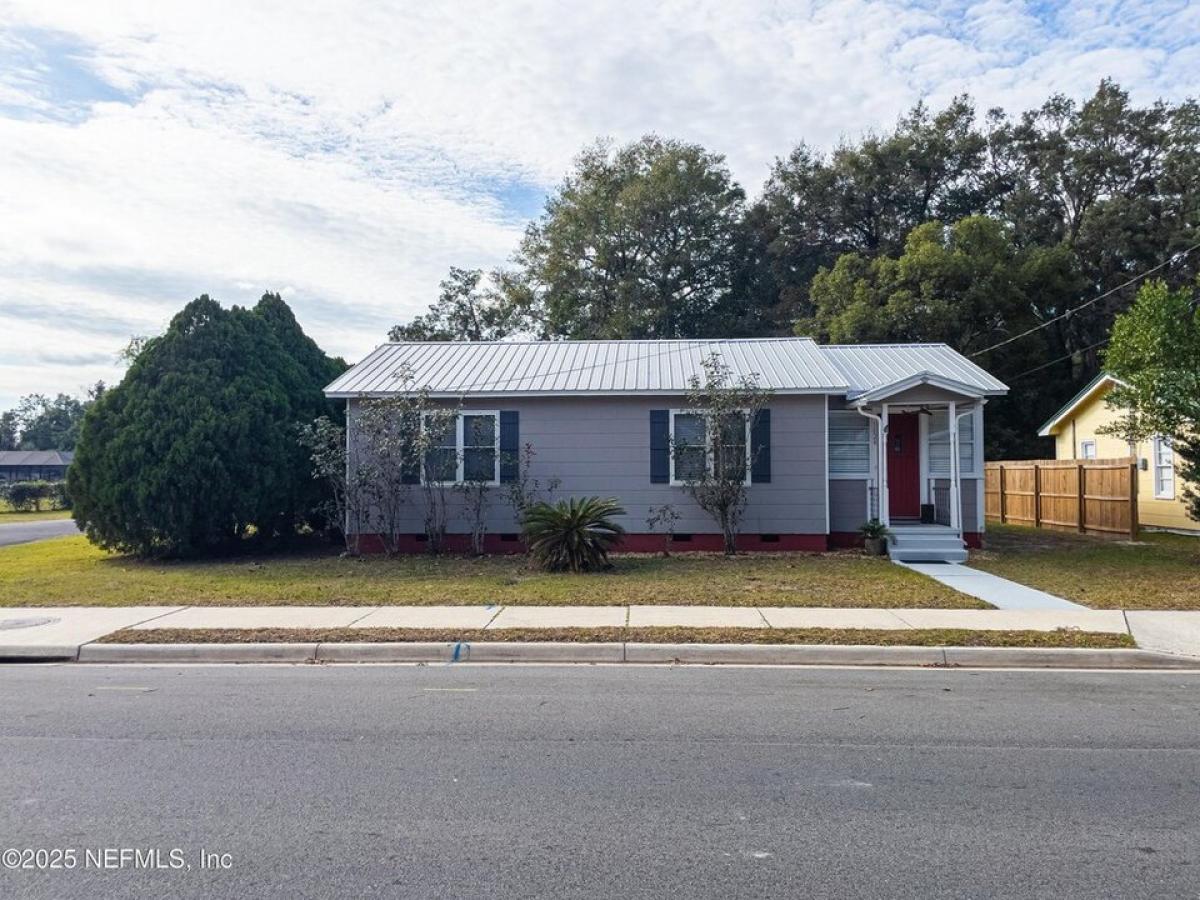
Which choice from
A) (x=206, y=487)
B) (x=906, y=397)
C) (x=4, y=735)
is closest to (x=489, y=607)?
(x=4, y=735)

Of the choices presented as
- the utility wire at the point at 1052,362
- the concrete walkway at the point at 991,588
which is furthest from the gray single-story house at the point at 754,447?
the utility wire at the point at 1052,362

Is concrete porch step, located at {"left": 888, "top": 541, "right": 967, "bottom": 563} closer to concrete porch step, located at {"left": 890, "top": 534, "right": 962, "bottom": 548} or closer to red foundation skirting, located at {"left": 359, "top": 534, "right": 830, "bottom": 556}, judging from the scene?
concrete porch step, located at {"left": 890, "top": 534, "right": 962, "bottom": 548}

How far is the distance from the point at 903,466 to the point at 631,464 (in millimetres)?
5650

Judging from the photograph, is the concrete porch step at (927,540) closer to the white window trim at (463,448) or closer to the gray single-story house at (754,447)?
the gray single-story house at (754,447)

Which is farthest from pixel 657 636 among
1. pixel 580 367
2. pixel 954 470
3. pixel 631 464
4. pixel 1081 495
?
pixel 1081 495

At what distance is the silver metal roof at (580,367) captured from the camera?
56.0ft

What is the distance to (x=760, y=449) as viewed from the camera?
16703 millimetres

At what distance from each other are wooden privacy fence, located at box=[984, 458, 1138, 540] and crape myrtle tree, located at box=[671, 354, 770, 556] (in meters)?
9.60

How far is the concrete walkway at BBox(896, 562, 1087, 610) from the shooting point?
1112 cm

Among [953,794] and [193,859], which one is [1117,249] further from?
[193,859]

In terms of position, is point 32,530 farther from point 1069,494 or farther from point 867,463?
point 1069,494

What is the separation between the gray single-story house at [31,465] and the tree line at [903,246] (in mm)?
57822

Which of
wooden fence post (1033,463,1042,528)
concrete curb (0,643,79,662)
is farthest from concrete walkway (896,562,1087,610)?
wooden fence post (1033,463,1042,528)

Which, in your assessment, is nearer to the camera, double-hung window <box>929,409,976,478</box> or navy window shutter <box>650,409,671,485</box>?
navy window shutter <box>650,409,671,485</box>
